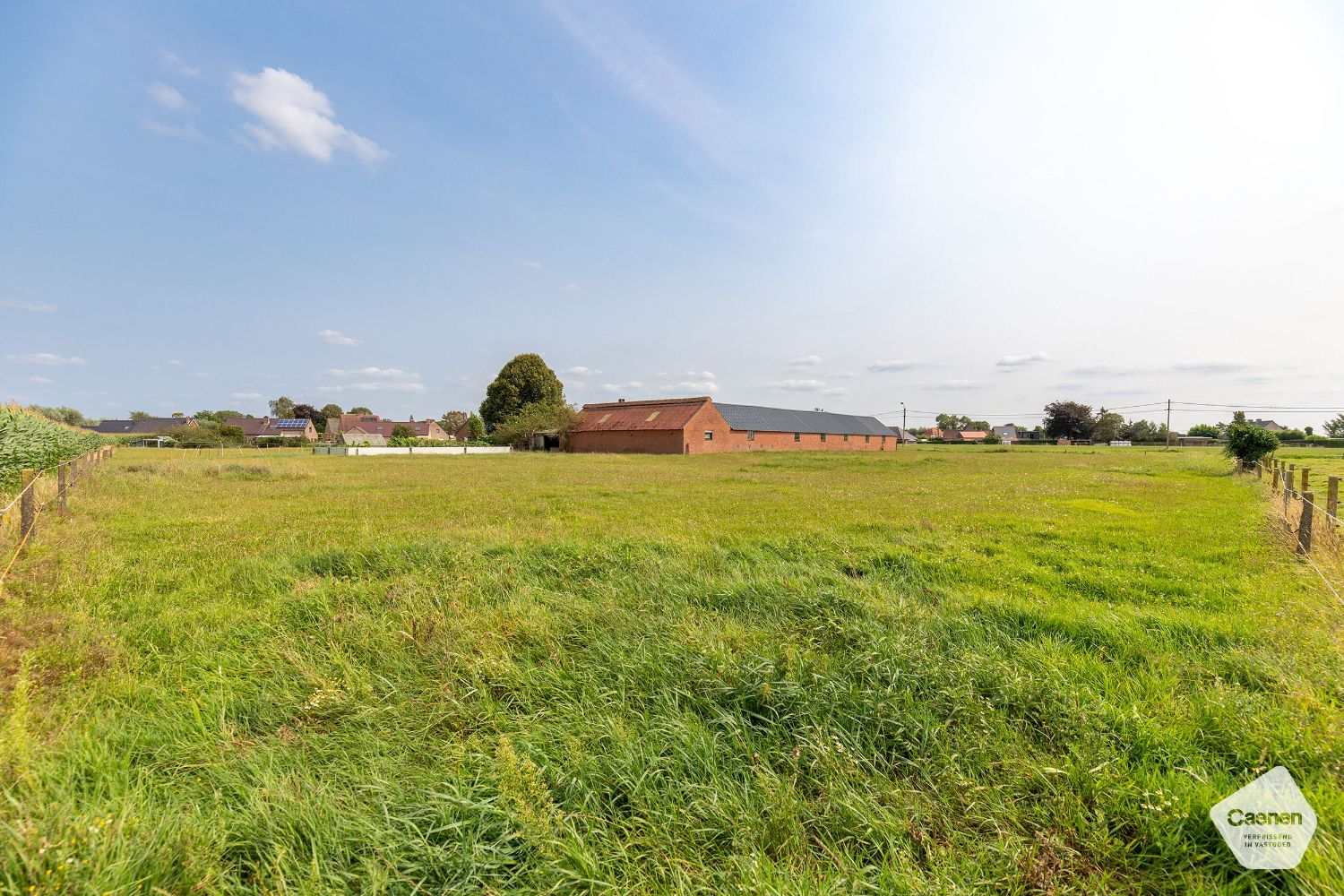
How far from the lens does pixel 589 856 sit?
106 inches

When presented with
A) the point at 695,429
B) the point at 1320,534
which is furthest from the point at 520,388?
the point at 1320,534

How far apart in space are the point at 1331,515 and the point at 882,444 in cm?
7338

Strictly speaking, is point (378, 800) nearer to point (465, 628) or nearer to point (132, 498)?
point (465, 628)

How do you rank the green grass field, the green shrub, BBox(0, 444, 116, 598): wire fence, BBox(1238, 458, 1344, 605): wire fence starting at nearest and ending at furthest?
the green grass field, BBox(1238, 458, 1344, 605): wire fence, BBox(0, 444, 116, 598): wire fence, the green shrub

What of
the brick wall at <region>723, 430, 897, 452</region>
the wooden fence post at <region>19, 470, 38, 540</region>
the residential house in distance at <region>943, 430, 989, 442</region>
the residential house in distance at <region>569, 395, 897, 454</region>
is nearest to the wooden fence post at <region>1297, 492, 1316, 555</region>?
the wooden fence post at <region>19, 470, 38, 540</region>

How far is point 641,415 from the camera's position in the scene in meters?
57.6

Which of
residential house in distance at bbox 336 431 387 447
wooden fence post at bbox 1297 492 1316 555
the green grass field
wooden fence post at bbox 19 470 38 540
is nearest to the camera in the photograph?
the green grass field

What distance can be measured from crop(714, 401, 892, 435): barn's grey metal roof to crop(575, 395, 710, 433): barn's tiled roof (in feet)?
14.4

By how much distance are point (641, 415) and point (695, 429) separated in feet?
24.4

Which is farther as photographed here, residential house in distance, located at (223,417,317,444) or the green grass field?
residential house in distance, located at (223,417,317,444)

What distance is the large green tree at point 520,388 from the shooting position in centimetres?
6788

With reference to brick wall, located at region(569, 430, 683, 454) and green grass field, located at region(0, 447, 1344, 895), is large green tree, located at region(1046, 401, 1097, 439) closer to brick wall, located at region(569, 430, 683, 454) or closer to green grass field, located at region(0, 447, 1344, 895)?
brick wall, located at region(569, 430, 683, 454)

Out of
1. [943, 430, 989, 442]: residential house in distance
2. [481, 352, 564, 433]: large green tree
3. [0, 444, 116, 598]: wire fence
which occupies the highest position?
[481, 352, 564, 433]: large green tree

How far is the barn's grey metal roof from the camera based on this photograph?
59.9m
